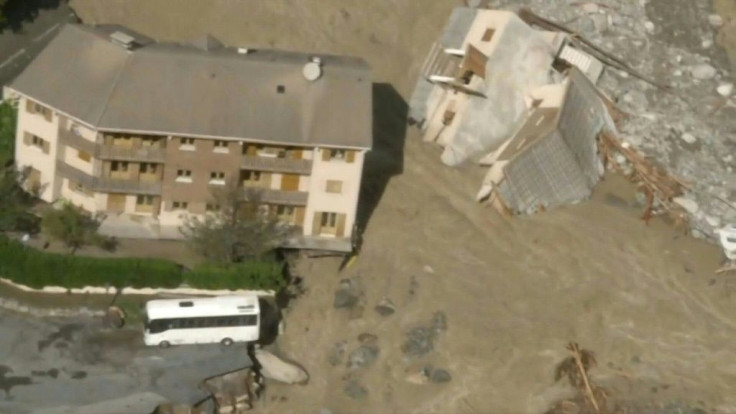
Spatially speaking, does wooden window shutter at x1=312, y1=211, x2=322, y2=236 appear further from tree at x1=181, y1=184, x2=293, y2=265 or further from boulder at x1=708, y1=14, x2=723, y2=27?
boulder at x1=708, y1=14, x2=723, y2=27

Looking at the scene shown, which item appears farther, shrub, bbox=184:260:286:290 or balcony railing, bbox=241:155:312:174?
balcony railing, bbox=241:155:312:174

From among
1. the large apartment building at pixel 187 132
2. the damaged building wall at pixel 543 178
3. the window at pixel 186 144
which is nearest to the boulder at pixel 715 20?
the damaged building wall at pixel 543 178

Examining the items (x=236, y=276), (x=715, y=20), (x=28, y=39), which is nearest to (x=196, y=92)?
(x=236, y=276)

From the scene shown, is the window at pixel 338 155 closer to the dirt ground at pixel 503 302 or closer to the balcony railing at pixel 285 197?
the balcony railing at pixel 285 197

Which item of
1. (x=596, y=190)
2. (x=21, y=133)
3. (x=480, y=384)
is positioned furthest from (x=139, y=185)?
(x=596, y=190)

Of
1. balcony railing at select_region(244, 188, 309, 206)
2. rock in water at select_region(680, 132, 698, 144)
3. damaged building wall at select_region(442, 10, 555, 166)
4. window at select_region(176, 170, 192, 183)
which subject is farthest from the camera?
rock in water at select_region(680, 132, 698, 144)

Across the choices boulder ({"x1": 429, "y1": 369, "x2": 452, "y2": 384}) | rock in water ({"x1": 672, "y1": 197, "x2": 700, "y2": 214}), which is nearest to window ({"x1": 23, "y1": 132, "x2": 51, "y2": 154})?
boulder ({"x1": 429, "y1": 369, "x2": 452, "y2": 384})
